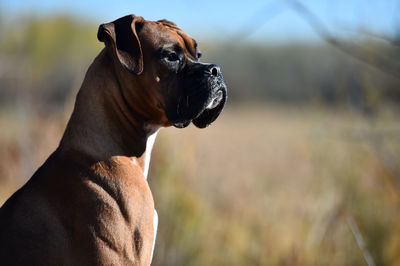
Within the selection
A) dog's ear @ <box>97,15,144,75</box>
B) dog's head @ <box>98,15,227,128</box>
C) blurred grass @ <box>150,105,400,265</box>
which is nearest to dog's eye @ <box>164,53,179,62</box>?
dog's head @ <box>98,15,227,128</box>

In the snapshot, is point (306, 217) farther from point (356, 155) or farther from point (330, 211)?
point (356, 155)

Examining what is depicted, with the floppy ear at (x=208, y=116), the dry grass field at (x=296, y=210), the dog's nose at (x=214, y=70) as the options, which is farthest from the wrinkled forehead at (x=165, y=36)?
the dry grass field at (x=296, y=210)

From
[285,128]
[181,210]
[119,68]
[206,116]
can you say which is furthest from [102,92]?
[285,128]

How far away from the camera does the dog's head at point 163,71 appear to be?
3346 mm

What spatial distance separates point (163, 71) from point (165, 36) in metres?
0.23

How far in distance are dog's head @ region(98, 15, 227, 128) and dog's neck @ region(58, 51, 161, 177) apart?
0.11 m

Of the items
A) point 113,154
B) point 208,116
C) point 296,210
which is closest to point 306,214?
point 296,210

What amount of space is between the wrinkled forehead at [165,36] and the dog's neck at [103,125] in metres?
0.29

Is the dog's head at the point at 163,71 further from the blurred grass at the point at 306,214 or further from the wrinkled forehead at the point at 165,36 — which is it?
the blurred grass at the point at 306,214

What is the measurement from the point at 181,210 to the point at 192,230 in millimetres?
236

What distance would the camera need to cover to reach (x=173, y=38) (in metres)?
3.52

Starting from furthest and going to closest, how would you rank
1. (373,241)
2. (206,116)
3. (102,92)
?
(373,241), (206,116), (102,92)

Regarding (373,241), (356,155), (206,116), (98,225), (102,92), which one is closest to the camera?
(98,225)

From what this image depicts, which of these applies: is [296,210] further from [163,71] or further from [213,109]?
[163,71]
